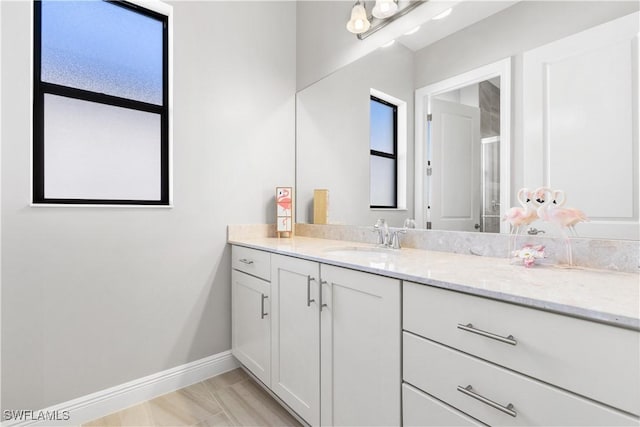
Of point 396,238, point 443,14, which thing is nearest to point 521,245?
point 396,238

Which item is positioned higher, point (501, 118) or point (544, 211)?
point (501, 118)

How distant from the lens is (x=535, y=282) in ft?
2.84

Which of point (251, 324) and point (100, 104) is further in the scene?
point (251, 324)

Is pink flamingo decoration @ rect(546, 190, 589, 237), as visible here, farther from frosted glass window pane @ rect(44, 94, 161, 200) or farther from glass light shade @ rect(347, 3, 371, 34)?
frosted glass window pane @ rect(44, 94, 161, 200)

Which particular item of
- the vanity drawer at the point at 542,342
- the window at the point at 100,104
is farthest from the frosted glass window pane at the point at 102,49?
the vanity drawer at the point at 542,342

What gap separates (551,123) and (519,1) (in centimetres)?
54

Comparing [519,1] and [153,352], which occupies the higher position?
[519,1]

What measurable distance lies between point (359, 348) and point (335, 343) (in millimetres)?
133

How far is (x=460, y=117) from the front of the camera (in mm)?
1480

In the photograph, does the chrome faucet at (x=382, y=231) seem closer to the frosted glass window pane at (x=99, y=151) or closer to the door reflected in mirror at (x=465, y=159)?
the door reflected in mirror at (x=465, y=159)

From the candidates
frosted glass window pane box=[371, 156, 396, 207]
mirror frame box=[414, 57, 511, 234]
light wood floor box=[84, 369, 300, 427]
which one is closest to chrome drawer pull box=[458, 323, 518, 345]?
mirror frame box=[414, 57, 511, 234]

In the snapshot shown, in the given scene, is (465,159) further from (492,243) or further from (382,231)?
(382,231)

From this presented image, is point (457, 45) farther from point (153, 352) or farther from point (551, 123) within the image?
point (153, 352)

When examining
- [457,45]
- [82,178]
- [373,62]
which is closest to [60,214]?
[82,178]
